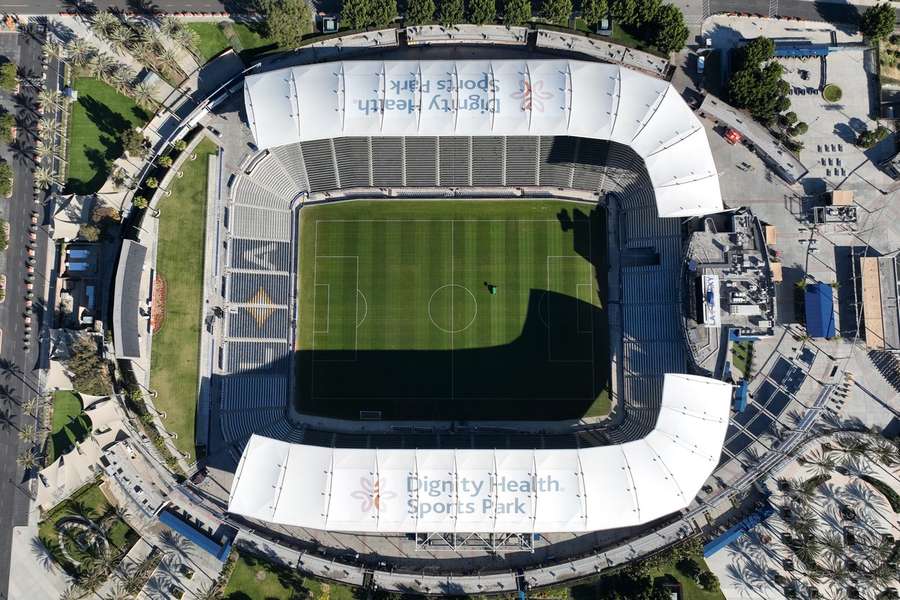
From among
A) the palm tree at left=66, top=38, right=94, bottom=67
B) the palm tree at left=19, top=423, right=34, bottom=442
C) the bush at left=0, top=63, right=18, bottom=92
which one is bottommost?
the palm tree at left=19, top=423, right=34, bottom=442

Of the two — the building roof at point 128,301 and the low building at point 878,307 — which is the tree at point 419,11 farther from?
the low building at point 878,307

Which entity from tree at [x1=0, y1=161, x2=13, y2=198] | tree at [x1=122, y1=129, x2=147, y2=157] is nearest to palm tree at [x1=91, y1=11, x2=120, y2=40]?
tree at [x1=122, y1=129, x2=147, y2=157]

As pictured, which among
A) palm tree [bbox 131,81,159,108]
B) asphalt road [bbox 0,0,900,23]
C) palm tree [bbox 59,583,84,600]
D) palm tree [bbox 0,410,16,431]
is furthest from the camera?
asphalt road [bbox 0,0,900,23]

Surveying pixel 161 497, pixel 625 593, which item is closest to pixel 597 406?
pixel 625 593

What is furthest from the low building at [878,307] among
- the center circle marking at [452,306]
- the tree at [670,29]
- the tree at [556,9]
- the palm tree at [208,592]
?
the palm tree at [208,592]

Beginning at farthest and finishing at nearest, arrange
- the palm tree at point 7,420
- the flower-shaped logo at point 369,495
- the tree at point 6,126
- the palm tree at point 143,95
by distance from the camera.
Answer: the tree at point 6,126, the palm tree at point 7,420, the palm tree at point 143,95, the flower-shaped logo at point 369,495

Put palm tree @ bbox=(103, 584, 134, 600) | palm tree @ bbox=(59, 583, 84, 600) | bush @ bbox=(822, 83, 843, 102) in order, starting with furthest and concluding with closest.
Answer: bush @ bbox=(822, 83, 843, 102), palm tree @ bbox=(59, 583, 84, 600), palm tree @ bbox=(103, 584, 134, 600)

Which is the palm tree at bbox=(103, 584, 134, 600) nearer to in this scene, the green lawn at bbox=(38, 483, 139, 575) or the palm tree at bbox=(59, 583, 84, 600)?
the palm tree at bbox=(59, 583, 84, 600)
